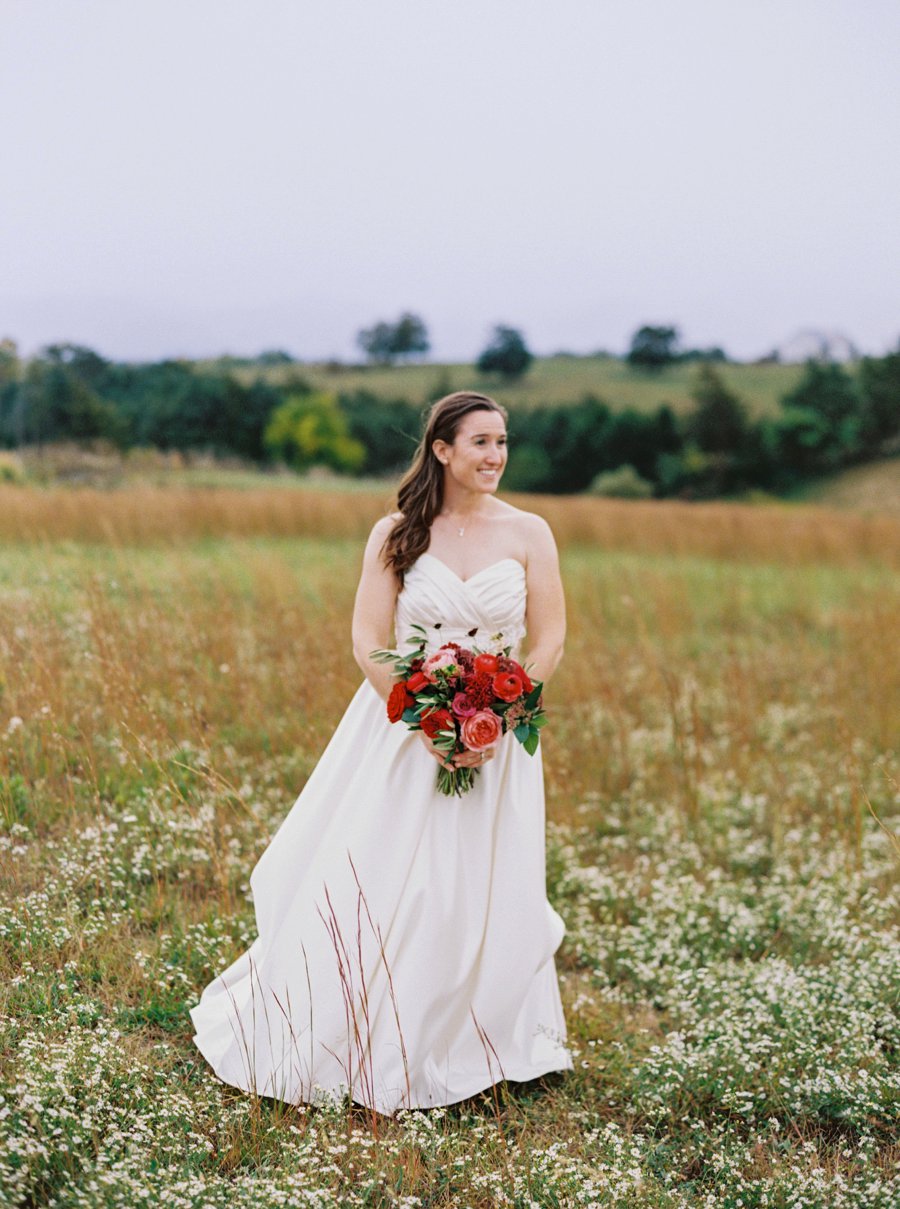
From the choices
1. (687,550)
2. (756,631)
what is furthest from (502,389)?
(756,631)

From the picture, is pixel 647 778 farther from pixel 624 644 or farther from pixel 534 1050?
pixel 534 1050

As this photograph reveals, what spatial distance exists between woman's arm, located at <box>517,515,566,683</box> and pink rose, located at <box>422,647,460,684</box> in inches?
21.7

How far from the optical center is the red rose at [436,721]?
13.4ft

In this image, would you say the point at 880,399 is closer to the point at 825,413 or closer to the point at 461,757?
the point at 825,413

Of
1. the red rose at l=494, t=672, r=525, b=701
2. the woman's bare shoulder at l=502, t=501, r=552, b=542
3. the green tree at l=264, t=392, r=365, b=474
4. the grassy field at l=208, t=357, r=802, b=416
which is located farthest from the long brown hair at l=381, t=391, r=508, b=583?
the grassy field at l=208, t=357, r=802, b=416

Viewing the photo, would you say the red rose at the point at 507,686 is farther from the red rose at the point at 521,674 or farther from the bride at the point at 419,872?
the bride at the point at 419,872

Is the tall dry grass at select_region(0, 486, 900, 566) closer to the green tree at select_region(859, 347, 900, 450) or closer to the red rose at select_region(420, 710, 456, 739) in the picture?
the red rose at select_region(420, 710, 456, 739)

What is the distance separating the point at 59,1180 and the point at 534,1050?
6.66 ft

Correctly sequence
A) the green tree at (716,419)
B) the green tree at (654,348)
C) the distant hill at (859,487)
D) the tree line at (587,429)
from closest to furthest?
1. the tree line at (587,429)
2. the distant hill at (859,487)
3. the green tree at (716,419)
4. the green tree at (654,348)

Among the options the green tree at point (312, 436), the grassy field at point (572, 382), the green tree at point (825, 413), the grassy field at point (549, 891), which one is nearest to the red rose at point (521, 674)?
the grassy field at point (549, 891)

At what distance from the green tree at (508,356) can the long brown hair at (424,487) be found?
138 ft

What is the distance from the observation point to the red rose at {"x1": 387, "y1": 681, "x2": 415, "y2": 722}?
13.5 ft

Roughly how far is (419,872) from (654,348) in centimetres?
4636

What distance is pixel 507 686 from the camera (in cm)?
401
